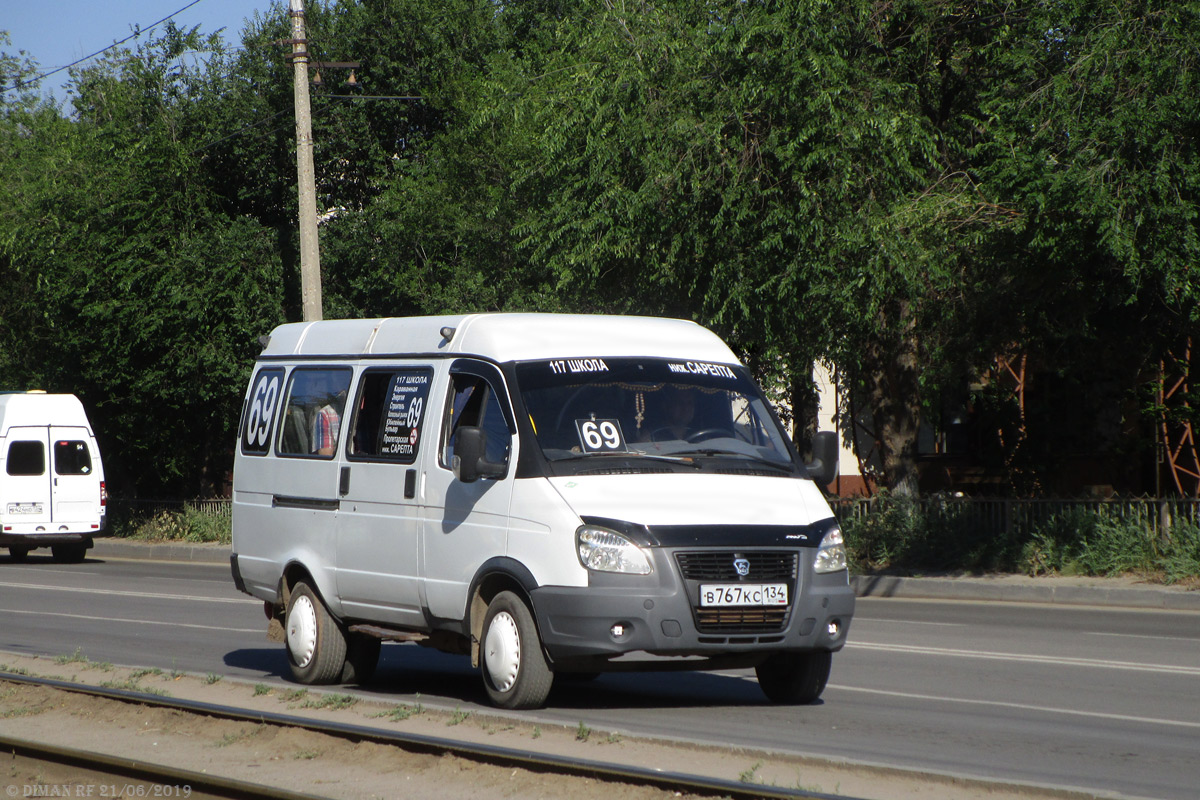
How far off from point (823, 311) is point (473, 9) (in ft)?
54.3

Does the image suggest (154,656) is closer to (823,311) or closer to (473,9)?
(823,311)

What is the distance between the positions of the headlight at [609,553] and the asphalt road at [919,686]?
Result: 0.87m

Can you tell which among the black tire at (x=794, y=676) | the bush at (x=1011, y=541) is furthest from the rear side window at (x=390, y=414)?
the bush at (x=1011, y=541)

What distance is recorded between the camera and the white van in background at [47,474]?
2553 cm

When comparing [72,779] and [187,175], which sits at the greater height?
[187,175]

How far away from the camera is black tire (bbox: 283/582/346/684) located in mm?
9758

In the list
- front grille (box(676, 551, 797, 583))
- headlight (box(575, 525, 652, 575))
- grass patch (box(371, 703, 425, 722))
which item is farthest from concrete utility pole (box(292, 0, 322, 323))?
front grille (box(676, 551, 797, 583))

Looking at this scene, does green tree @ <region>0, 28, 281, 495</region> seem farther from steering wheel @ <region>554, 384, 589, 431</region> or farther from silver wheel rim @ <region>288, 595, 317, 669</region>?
steering wheel @ <region>554, 384, 589, 431</region>

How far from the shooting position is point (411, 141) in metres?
31.2

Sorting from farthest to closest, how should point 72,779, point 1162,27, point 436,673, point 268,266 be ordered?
point 268,266
point 1162,27
point 436,673
point 72,779

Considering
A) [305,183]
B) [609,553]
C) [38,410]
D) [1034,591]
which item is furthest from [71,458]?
[609,553]

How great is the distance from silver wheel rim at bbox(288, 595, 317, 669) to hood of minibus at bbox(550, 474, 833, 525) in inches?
109

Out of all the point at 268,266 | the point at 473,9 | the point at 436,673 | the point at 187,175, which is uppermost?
the point at 473,9

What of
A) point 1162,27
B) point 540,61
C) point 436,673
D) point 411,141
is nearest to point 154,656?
point 436,673
